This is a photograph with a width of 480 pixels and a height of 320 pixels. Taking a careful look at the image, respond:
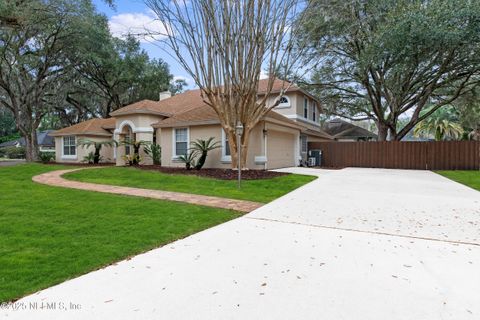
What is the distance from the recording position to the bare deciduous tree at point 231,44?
11.3m

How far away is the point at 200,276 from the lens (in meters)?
3.10

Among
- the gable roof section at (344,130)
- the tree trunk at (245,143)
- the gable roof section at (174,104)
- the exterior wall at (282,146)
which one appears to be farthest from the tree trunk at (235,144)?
the gable roof section at (344,130)

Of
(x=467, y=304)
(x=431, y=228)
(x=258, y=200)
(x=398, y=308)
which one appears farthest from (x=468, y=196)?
(x=398, y=308)

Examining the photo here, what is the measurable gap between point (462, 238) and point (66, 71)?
25.7 meters

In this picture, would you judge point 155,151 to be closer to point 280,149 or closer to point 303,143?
point 280,149

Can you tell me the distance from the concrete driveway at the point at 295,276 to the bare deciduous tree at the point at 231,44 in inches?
302

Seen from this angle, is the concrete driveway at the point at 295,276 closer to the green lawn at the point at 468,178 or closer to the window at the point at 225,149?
the green lawn at the point at 468,178

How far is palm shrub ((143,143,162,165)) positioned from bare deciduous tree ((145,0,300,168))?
551 cm

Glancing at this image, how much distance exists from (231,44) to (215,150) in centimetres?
508

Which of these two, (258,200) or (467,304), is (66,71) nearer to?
(258,200)

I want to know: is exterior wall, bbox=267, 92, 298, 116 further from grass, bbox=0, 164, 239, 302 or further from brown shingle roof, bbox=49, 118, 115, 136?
grass, bbox=0, 164, 239, 302

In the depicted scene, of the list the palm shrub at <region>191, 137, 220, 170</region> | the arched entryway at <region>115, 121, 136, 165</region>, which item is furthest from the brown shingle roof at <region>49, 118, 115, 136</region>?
the palm shrub at <region>191, 137, 220, 170</region>

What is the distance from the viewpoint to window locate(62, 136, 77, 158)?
20484mm

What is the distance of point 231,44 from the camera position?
457 inches
